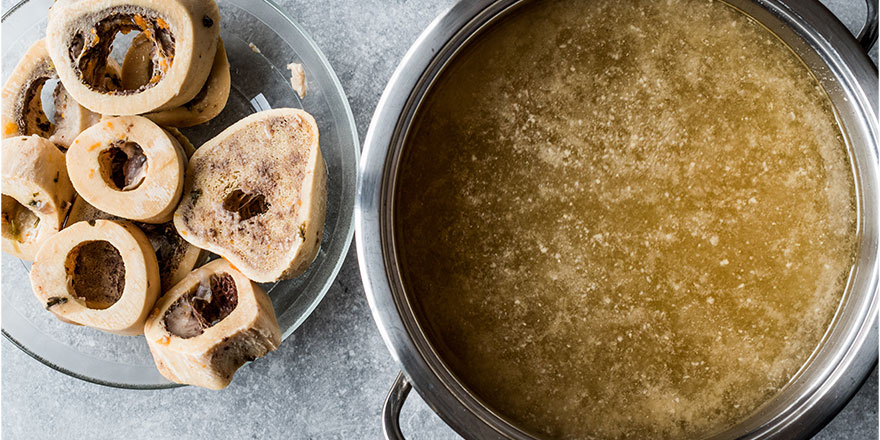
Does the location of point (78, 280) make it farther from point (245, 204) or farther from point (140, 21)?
point (140, 21)

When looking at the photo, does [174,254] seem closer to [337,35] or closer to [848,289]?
[337,35]

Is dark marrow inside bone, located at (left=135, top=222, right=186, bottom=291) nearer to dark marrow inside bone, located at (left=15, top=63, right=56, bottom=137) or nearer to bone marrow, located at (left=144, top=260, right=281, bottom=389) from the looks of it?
bone marrow, located at (left=144, top=260, right=281, bottom=389)

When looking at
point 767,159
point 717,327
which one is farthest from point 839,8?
point 717,327

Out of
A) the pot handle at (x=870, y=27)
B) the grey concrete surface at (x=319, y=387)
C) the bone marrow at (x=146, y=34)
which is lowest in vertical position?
the grey concrete surface at (x=319, y=387)

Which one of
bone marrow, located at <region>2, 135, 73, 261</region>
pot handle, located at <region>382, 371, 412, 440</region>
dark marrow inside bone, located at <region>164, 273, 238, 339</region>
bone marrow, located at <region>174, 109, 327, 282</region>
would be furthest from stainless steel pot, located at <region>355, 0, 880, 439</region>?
bone marrow, located at <region>2, 135, 73, 261</region>

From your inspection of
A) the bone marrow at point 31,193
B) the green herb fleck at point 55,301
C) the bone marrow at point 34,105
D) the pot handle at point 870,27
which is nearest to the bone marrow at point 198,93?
the bone marrow at point 34,105

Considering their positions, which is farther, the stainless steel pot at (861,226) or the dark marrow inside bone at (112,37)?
the dark marrow inside bone at (112,37)

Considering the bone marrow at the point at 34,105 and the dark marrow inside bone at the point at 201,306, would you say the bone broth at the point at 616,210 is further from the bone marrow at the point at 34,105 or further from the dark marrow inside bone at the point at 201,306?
the bone marrow at the point at 34,105

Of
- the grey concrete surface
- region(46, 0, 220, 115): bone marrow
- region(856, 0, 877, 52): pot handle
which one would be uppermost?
region(856, 0, 877, 52): pot handle
